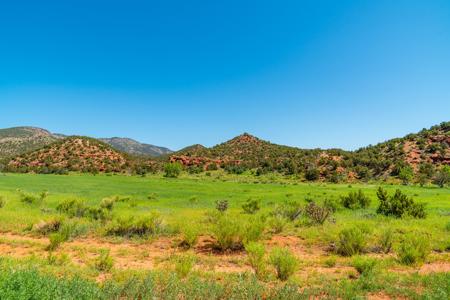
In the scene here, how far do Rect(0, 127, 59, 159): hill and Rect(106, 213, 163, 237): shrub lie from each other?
127m

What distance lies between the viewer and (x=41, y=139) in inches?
6058

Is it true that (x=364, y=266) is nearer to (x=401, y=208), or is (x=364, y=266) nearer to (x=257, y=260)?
(x=257, y=260)

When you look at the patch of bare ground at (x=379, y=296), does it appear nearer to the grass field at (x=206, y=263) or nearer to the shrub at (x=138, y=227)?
the grass field at (x=206, y=263)

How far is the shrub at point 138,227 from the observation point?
589 inches

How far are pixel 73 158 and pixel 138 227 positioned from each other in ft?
291

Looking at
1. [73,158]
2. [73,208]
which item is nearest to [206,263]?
[73,208]

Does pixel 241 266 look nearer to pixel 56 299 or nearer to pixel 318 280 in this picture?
pixel 318 280

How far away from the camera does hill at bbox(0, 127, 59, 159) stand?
127 m

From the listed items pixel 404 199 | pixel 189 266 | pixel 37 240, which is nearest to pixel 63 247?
pixel 37 240

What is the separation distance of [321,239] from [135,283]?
947 cm

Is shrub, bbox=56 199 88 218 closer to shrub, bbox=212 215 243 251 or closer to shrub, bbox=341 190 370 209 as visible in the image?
shrub, bbox=212 215 243 251

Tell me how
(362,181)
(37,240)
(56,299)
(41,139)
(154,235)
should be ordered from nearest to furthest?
(56,299), (37,240), (154,235), (362,181), (41,139)

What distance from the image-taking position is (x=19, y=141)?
142 meters

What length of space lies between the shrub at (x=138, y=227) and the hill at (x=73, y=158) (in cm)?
6784
